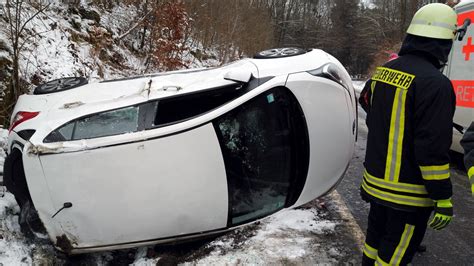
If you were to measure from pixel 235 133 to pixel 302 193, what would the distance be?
32.8 inches

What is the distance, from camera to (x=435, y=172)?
2.05 metres

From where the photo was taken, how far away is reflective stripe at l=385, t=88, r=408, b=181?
2148 mm

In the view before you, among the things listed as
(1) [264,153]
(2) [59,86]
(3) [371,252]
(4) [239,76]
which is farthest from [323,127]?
(2) [59,86]

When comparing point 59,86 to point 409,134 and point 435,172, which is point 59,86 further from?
point 435,172

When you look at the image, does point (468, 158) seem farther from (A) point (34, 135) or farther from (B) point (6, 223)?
(B) point (6, 223)

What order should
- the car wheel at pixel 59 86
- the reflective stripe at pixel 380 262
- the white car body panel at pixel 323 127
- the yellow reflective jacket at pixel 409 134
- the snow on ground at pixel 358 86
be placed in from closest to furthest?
the yellow reflective jacket at pixel 409 134 → the reflective stripe at pixel 380 262 → the white car body panel at pixel 323 127 → the car wheel at pixel 59 86 → the snow on ground at pixel 358 86

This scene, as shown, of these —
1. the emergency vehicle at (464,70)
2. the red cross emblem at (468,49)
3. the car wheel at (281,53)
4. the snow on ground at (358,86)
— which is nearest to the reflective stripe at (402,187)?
the car wheel at (281,53)

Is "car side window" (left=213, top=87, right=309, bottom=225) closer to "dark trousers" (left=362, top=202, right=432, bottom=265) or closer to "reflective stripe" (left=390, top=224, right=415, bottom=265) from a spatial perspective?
"dark trousers" (left=362, top=202, right=432, bottom=265)

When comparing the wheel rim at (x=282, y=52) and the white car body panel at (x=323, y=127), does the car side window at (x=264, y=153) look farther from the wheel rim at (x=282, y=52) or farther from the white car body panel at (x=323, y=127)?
the wheel rim at (x=282, y=52)

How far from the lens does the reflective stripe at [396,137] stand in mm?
2148

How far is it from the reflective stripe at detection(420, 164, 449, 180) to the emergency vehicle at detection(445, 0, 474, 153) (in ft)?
10.4

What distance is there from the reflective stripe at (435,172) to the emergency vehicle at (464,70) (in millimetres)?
3177

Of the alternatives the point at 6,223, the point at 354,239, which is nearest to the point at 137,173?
the point at 6,223

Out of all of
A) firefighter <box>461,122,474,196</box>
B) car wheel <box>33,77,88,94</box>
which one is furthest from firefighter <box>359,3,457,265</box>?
car wheel <box>33,77,88,94</box>
